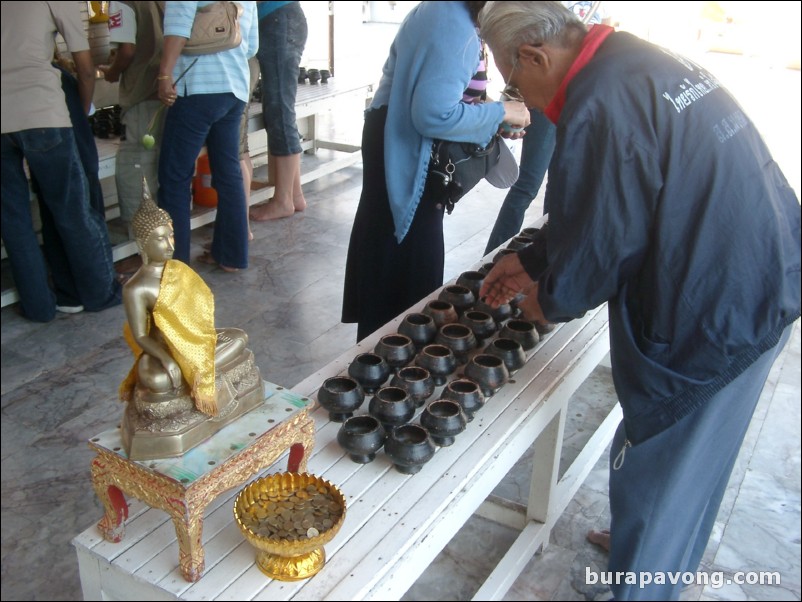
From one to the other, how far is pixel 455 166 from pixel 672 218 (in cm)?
57

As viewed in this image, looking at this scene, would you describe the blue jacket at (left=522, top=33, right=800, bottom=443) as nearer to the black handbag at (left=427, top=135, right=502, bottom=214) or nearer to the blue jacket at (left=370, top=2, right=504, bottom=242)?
the blue jacket at (left=370, top=2, right=504, bottom=242)

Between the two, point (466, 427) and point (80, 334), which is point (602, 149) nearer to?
point (466, 427)

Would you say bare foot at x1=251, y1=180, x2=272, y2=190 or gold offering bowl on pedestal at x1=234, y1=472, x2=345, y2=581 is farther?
bare foot at x1=251, y1=180, x2=272, y2=190

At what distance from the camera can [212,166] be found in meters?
2.09

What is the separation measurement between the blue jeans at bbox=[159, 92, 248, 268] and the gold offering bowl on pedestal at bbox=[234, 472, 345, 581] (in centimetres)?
83

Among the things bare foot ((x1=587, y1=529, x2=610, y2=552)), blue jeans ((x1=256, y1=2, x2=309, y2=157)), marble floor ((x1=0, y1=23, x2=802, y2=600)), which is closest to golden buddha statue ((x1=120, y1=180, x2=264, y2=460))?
blue jeans ((x1=256, y1=2, x2=309, y2=157))

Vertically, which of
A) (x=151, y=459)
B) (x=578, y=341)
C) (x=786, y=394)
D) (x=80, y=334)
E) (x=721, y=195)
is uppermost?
(x=721, y=195)

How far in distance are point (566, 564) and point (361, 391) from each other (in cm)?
65

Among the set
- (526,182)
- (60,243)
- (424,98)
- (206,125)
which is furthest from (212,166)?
(424,98)

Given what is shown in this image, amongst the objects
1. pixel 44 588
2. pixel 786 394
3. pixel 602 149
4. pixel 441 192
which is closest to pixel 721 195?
pixel 602 149

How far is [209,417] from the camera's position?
86cm

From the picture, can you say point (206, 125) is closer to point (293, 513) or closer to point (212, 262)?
point (212, 262)

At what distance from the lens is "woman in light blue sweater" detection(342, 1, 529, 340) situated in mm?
1180

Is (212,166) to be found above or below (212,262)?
above
